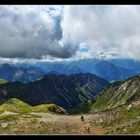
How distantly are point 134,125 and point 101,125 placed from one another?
23.6ft

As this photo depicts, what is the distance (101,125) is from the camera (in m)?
39.2
